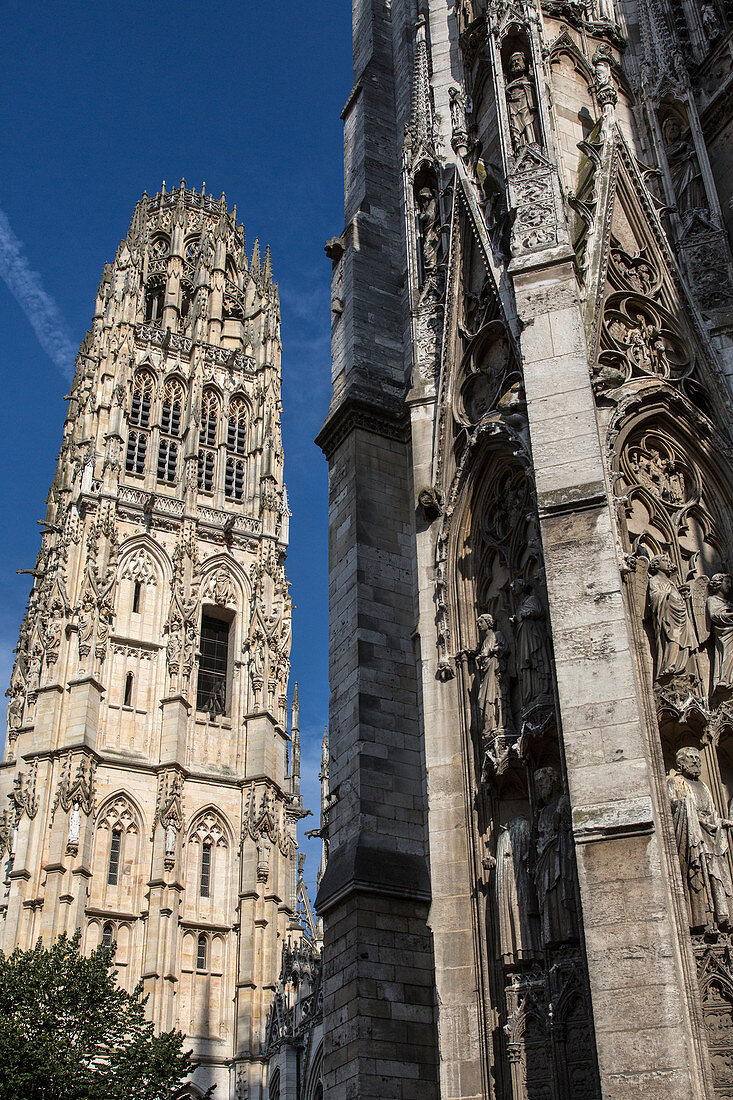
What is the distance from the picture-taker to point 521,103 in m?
11.4

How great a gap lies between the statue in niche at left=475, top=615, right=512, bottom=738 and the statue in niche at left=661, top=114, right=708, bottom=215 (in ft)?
15.3

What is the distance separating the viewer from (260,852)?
125 feet

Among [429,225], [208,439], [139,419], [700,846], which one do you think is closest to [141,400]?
[139,419]

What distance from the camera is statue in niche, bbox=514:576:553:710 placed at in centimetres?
938

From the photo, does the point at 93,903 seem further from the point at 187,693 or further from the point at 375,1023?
the point at 375,1023

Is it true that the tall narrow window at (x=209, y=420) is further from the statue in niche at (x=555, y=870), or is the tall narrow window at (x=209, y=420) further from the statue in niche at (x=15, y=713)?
the statue in niche at (x=555, y=870)

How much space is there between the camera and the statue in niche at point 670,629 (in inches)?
356

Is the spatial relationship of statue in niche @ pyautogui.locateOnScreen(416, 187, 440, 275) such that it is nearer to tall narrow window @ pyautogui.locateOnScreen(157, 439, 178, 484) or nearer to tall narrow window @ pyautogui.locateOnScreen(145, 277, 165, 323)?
tall narrow window @ pyautogui.locateOnScreen(157, 439, 178, 484)

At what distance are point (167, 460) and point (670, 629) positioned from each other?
37.6m

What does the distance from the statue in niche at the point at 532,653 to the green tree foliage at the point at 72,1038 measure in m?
14.6

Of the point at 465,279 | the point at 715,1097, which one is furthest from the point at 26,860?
the point at 715,1097

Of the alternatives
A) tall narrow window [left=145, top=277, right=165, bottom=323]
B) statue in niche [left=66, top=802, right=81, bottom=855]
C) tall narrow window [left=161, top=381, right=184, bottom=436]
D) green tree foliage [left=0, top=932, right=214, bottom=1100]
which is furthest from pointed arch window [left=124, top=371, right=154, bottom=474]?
green tree foliage [left=0, top=932, right=214, bottom=1100]

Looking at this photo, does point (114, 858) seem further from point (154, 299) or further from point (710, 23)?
point (710, 23)

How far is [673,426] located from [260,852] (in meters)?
30.4
